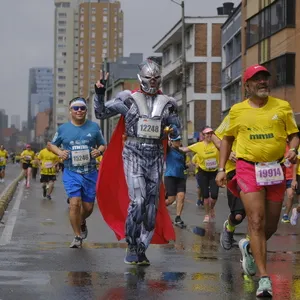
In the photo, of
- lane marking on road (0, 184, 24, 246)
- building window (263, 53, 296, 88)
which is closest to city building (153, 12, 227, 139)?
building window (263, 53, 296, 88)

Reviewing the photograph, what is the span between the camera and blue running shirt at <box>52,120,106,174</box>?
34.3ft

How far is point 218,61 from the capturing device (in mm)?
62469

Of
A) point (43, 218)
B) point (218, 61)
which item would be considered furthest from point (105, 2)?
point (43, 218)

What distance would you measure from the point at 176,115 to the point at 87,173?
82.5 inches

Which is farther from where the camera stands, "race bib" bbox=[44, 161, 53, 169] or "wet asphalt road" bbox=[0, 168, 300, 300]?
"race bib" bbox=[44, 161, 53, 169]

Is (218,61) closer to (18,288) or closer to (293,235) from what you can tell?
(293,235)

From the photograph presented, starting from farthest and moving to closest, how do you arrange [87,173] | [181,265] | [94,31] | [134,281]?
1. [94,31]
2. [87,173]
3. [181,265]
4. [134,281]

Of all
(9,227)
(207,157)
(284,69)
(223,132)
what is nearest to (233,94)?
(284,69)

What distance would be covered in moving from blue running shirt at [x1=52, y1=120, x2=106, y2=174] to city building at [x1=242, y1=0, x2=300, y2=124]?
2108cm

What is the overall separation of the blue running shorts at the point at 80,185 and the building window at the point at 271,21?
75.7ft

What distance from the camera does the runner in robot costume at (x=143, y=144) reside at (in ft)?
28.0

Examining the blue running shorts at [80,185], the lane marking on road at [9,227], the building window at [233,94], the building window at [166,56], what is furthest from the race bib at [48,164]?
the building window at [166,56]

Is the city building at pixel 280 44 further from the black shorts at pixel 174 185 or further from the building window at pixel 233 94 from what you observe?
the black shorts at pixel 174 185

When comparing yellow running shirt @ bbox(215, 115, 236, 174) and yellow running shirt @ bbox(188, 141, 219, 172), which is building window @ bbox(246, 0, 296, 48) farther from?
yellow running shirt @ bbox(215, 115, 236, 174)
